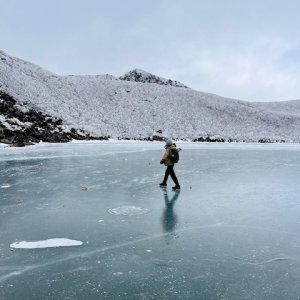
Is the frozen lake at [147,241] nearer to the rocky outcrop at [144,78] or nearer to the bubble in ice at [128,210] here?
the bubble in ice at [128,210]

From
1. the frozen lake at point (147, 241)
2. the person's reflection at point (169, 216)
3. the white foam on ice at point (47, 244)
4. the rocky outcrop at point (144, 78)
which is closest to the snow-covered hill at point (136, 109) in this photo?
the rocky outcrop at point (144, 78)

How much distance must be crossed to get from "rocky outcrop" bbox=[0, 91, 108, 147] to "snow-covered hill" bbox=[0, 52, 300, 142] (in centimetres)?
225

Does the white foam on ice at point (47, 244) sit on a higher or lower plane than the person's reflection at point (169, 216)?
lower

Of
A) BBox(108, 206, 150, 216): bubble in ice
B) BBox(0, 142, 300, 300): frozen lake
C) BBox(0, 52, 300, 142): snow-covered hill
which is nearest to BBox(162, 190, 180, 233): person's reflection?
BBox(0, 142, 300, 300): frozen lake

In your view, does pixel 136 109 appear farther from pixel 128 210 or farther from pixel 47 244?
pixel 47 244

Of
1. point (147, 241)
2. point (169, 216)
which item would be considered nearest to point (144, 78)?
point (169, 216)

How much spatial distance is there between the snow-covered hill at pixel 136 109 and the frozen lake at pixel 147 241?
133 feet

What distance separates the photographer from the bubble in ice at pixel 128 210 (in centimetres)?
911

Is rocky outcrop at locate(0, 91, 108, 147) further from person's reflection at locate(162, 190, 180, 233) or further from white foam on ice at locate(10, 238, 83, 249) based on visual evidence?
white foam on ice at locate(10, 238, 83, 249)

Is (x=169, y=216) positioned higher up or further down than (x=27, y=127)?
further down

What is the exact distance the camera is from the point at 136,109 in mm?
74125

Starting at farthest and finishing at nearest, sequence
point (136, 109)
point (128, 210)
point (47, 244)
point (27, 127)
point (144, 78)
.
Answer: point (144, 78), point (136, 109), point (27, 127), point (128, 210), point (47, 244)

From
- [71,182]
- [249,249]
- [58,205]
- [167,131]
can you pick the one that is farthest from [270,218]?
[167,131]

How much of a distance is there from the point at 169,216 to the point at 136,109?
6593cm
